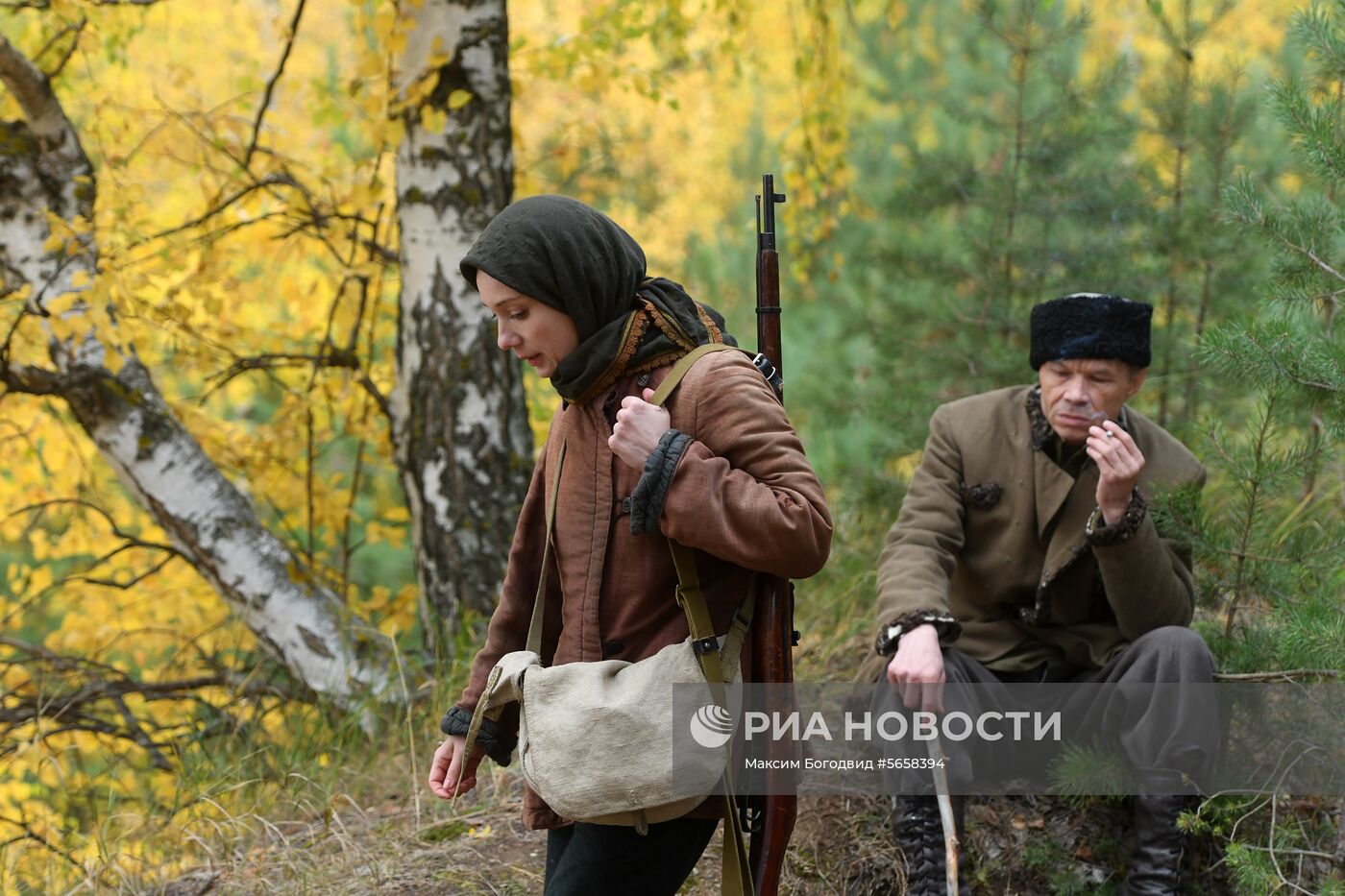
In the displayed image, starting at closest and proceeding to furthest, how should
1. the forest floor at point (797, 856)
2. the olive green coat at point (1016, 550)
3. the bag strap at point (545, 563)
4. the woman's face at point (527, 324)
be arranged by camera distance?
the woman's face at point (527, 324)
the bag strap at point (545, 563)
the olive green coat at point (1016, 550)
the forest floor at point (797, 856)

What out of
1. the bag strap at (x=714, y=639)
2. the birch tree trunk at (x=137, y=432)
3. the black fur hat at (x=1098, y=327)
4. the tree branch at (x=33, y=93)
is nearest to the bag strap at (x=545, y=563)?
the bag strap at (x=714, y=639)

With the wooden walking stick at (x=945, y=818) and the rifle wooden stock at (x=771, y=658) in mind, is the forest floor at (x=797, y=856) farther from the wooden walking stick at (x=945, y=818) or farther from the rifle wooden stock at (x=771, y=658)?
the rifle wooden stock at (x=771, y=658)

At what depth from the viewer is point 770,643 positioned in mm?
2098

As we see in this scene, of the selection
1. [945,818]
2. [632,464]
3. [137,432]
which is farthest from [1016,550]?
[137,432]

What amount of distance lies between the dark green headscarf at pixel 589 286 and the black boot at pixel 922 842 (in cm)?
131

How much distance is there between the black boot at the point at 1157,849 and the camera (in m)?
2.82

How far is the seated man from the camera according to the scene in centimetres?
281

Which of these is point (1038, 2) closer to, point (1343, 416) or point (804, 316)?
point (1343, 416)

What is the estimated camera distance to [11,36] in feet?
18.4

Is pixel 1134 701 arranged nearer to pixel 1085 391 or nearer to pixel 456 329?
pixel 1085 391

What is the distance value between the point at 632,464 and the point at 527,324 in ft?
0.98

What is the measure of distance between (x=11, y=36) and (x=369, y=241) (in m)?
2.12

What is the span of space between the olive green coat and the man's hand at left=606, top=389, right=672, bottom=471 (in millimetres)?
1156
